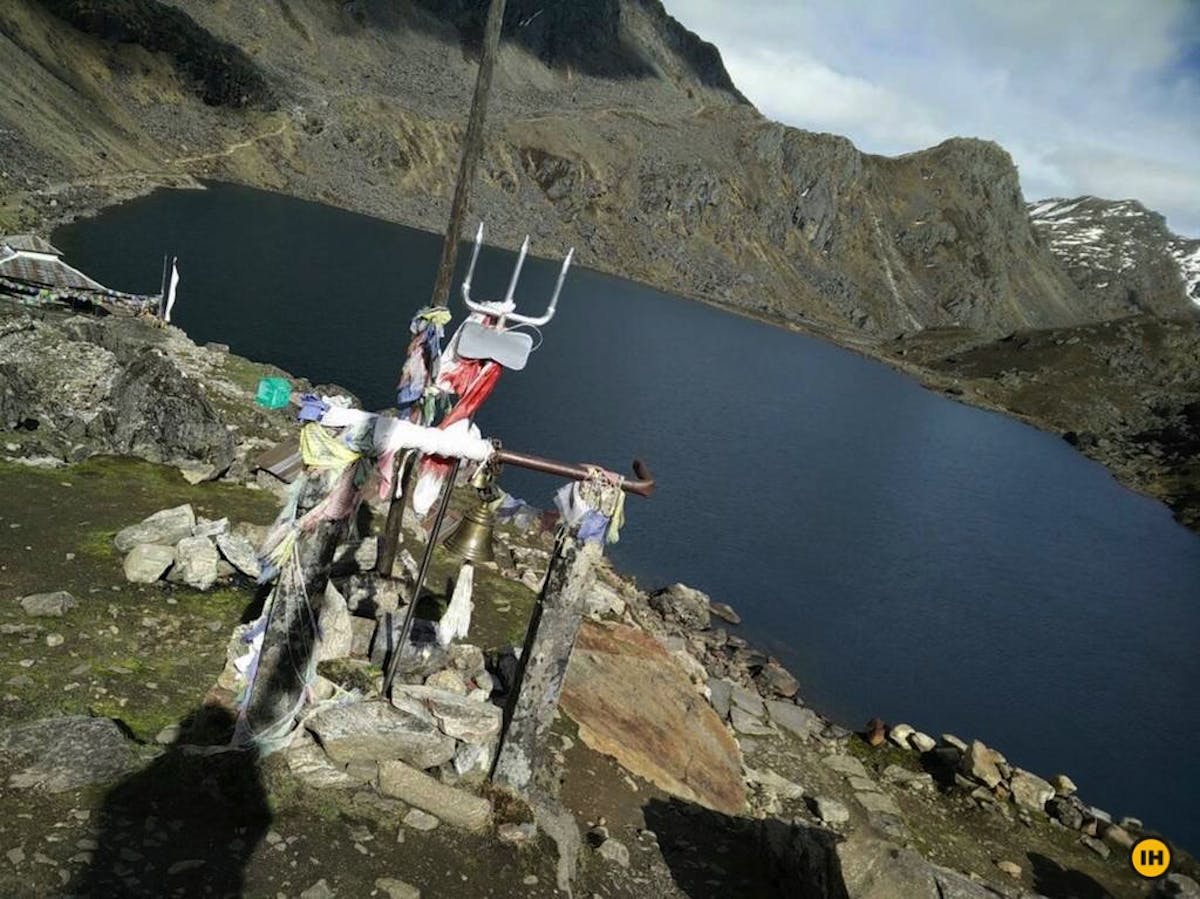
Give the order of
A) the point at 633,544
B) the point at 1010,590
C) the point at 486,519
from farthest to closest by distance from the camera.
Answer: the point at 1010,590 < the point at 633,544 < the point at 486,519

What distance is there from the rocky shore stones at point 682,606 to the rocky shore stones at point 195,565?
49.4 feet

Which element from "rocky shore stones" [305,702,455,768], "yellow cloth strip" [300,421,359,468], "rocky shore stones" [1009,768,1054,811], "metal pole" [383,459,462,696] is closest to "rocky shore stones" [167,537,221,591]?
"metal pole" [383,459,462,696]

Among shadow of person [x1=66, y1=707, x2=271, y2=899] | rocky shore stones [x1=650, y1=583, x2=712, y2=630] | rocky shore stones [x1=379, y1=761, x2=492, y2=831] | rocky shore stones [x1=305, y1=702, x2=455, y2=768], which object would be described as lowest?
rocky shore stones [x1=650, y1=583, x2=712, y2=630]

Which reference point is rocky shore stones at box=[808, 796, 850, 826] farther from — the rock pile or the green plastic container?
the green plastic container

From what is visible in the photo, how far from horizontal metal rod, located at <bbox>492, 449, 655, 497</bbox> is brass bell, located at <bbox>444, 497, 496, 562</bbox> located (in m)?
0.58

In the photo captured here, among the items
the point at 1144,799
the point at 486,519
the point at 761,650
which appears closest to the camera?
the point at 486,519

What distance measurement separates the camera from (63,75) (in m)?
99.0

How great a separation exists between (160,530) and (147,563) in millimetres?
1140

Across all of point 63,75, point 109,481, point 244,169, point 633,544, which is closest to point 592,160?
point 244,169

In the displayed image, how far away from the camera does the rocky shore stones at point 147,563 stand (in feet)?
43.1

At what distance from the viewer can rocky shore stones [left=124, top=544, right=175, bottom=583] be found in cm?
1313

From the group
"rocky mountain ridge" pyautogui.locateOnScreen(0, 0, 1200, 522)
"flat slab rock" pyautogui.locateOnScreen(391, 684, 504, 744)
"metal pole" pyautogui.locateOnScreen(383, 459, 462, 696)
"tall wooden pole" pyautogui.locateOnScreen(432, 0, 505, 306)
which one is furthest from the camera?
"rocky mountain ridge" pyautogui.locateOnScreen(0, 0, 1200, 522)

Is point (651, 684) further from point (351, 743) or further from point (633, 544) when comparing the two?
point (633, 544)

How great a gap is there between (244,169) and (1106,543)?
117163mm
